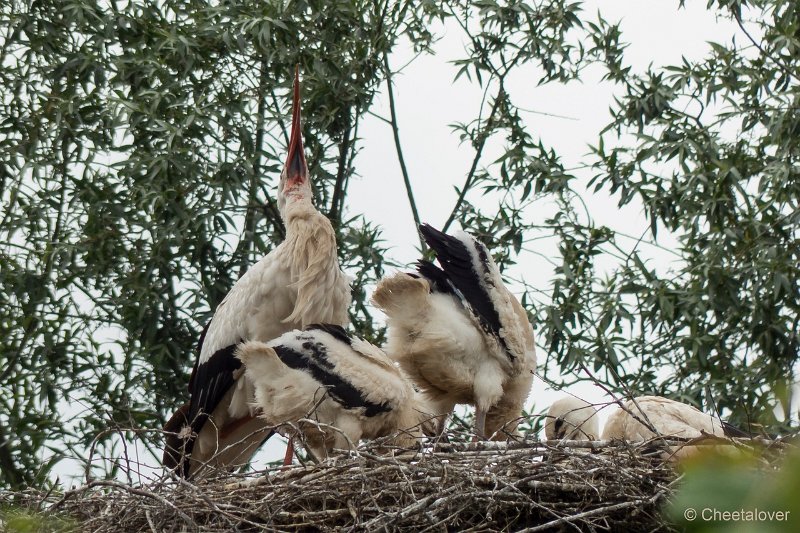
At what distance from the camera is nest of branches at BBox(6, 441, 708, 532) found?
294 cm

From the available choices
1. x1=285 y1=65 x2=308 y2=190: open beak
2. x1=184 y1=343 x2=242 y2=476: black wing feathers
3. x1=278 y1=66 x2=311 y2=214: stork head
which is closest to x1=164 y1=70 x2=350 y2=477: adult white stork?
x1=184 y1=343 x2=242 y2=476: black wing feathers

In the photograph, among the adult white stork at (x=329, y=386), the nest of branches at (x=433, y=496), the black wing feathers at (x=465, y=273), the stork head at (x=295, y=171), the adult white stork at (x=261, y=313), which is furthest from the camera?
the stork head at (x=295, y=171)

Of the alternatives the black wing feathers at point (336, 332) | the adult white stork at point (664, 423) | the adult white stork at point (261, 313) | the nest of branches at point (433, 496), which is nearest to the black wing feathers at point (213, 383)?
the adult white stork at point (261, 313)

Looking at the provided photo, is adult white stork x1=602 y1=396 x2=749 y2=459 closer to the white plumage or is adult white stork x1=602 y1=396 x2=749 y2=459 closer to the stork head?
the white plumage

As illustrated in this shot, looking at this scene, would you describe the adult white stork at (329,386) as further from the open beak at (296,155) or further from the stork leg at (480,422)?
the open beak at (296,155)

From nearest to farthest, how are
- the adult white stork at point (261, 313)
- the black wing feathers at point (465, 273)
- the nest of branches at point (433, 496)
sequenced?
the nest of branches at point (433, 496) → the black wing feathers at point (465, 273) → the adult white stork at point (261, 313)

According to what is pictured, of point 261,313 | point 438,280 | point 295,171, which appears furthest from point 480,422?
point 295,171

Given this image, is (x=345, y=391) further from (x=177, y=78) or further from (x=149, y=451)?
(x=177, y=78)

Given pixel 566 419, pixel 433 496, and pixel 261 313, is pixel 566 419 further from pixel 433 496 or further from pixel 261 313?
pixel 433 496

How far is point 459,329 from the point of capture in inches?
148

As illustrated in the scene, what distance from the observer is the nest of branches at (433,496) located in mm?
2936

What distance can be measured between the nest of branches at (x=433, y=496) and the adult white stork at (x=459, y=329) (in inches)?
24.3

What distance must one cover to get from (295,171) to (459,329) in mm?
1571

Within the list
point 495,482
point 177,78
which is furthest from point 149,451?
point 495,482
